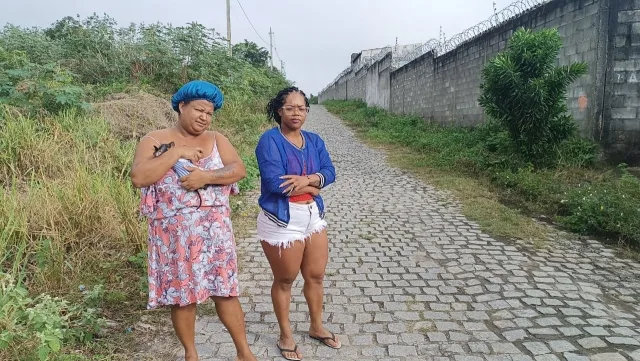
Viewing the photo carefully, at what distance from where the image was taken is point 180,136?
2.36 metres

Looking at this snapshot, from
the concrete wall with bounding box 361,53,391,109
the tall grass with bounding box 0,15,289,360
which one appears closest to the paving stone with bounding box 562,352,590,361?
the tall grass with bounding box 0,15,289,360

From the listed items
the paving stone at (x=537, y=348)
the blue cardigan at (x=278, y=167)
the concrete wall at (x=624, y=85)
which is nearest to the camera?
the blue cardigan at (x=278, y=167)

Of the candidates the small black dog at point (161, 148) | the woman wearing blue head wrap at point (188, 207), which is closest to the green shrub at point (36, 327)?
the woman wearing blue head wrap at point (188, 207)

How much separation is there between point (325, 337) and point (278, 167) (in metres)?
1.15

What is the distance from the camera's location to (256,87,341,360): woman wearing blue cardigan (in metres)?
2.52

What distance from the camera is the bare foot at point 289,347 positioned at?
2.69m

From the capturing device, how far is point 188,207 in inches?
90.1

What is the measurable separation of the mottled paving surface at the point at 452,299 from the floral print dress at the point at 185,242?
638 mm

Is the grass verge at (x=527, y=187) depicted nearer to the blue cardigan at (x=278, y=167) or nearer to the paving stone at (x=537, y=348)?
the paving stone at (x=537, y=348)

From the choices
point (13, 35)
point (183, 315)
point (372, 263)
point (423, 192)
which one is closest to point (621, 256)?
point (372, 263)

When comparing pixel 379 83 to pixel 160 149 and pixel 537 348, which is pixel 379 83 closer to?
pixel 537 348

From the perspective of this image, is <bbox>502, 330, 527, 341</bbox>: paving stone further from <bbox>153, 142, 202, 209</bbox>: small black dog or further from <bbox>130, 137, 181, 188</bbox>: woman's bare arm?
<bbox>130, 137, 181, 188</bbox>: woman's bare arm

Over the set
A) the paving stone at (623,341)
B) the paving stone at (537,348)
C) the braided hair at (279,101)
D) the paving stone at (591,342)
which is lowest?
the paving stone at (537,348)

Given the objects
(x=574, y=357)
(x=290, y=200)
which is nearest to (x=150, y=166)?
(x=290, y=200)
